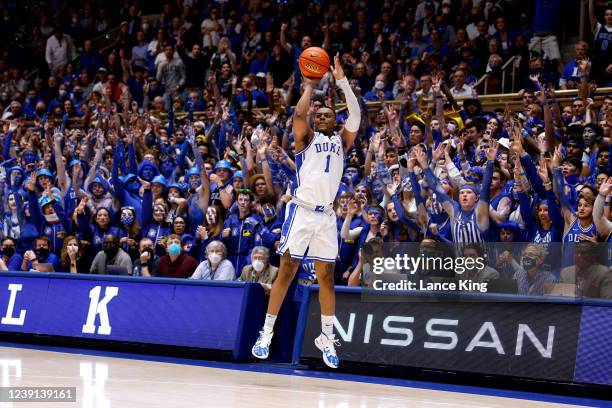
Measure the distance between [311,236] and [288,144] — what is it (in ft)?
21.4

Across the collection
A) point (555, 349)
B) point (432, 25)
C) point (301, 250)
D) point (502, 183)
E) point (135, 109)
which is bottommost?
point (555, 349)

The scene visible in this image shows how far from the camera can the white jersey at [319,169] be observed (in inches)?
363

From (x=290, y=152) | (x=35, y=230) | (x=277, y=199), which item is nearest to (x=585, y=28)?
(x=290, y=152)

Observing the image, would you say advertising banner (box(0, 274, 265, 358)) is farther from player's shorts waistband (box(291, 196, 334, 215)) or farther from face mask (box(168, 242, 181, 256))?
player's shorts waistband (box(291, 196, 334, 215))

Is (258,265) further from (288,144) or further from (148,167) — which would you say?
(148,167)

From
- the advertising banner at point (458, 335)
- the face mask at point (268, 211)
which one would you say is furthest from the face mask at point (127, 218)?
the advertising banner at point (458, 335)

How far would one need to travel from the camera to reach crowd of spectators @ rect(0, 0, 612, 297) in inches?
444

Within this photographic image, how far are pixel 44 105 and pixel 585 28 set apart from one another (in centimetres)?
1193

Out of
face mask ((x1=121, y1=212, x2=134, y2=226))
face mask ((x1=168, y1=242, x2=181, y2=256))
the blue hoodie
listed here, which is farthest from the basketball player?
the blue hoodie

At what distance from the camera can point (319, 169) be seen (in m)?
9.23

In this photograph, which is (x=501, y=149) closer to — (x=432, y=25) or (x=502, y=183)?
(x=502, y=183)

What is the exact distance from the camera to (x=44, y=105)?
2269cm

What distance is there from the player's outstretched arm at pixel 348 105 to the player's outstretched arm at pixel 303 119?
0.21 m

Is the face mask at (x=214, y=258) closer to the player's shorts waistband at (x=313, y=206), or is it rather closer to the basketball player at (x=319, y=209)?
the basketball player at (x=319, y=209)
